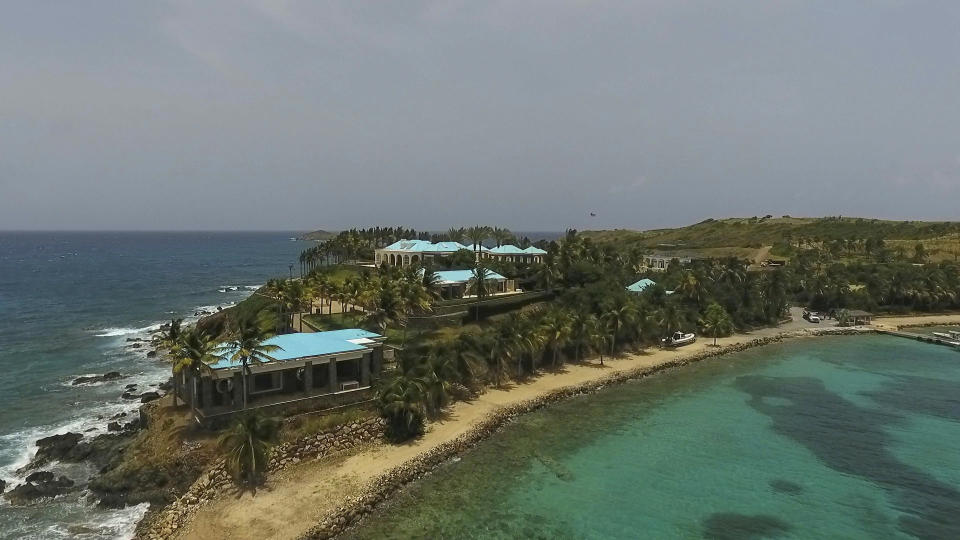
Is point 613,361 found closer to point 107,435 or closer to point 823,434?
point 823,434

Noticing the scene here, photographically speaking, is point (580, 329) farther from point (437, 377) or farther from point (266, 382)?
point (266, 382)

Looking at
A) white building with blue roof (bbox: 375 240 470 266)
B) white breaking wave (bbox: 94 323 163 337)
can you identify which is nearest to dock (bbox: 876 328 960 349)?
white building with blue roof (bbox: 375 240 470 266)

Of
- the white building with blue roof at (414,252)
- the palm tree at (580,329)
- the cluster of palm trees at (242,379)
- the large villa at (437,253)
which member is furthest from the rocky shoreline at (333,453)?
the white building with blue roof at (414,252)

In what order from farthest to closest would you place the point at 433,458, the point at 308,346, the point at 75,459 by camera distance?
1. the point at 308,346
2. the point at 75,459
3. the point at 433,458

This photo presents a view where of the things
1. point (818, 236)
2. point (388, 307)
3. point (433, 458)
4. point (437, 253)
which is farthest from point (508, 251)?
point (818, 236)

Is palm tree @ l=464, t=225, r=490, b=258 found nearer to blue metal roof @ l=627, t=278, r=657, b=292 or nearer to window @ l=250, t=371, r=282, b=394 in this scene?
blue metal roof @ l=627, t=278, r=657, b=292

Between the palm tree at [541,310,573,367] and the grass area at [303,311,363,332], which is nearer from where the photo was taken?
the palm tree at [541,310,573,367]

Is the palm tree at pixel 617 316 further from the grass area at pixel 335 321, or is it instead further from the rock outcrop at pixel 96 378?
the rock outcrop at pixel 96 378
